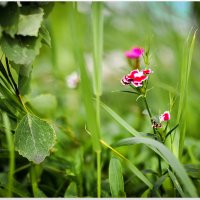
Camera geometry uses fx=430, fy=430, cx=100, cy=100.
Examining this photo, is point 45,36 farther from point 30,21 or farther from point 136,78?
point 136,78

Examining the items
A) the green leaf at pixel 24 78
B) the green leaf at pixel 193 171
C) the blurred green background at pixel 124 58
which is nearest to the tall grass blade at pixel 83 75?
the green leaf at pixel 24 78

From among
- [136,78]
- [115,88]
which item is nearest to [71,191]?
[136,78]

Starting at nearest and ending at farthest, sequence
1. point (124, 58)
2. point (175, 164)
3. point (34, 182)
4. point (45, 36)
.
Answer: point (175, 164) → point (45, 36) → point (34, 182) → point (124, 58)

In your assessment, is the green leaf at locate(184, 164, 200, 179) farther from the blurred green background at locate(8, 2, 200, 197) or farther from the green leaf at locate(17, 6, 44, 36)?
the green leaf at locate(17, 6, 44, 36)

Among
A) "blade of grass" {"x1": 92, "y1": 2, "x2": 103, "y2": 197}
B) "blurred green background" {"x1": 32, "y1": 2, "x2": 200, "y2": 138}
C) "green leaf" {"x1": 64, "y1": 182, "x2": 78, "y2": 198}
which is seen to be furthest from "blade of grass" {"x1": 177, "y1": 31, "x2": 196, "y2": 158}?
"blurred green background" {"x1": 32, "y1": 2, "x2": 200, "y2": 138}

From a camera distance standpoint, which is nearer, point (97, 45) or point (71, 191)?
point (97, 45)

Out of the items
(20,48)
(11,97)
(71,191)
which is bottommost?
(71,191)
